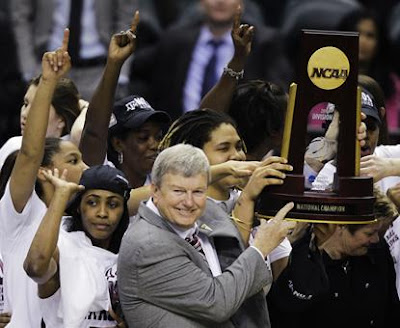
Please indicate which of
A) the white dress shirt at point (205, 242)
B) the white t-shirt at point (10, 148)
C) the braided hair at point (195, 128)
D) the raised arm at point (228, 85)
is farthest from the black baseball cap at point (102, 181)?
the raised arm at point (228, 85)

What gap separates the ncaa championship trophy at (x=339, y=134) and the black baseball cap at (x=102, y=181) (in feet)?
2.19

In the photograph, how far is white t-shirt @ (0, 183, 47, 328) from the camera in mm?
6531

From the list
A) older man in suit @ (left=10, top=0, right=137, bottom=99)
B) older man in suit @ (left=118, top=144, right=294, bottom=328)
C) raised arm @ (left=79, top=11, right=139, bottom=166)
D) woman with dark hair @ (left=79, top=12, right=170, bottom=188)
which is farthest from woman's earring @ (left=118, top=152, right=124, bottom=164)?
older man in suit @ (left=10, top=0, right=137, bottom=99)

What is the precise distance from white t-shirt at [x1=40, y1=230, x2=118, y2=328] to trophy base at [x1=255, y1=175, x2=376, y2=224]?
71 centimetres

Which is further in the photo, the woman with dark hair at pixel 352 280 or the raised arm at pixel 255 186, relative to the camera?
the woman with dark hair at pixel 352 280

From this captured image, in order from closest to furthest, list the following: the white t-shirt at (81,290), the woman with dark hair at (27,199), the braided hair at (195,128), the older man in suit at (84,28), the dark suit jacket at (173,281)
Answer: the dark suit jacket at (173,281) → the white t-shirt at (81,290) → the woman with dark hair at (27,199) → the braided hair at (195,128) → the older man in suit at (84,28)

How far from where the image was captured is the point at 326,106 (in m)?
6.38

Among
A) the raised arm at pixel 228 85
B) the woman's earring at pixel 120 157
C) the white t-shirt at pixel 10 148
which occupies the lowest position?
the woman's earring at pixel 120 157

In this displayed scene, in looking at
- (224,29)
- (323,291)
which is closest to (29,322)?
(323,291)

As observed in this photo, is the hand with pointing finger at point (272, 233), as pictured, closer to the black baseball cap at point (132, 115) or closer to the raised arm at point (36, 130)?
the raised arm at point (36, 130)

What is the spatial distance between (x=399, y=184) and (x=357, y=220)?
879mm

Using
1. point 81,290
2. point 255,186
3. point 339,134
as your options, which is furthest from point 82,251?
point 339,134

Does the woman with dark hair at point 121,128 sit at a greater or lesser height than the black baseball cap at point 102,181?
greater

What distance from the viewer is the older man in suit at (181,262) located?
235 inches
